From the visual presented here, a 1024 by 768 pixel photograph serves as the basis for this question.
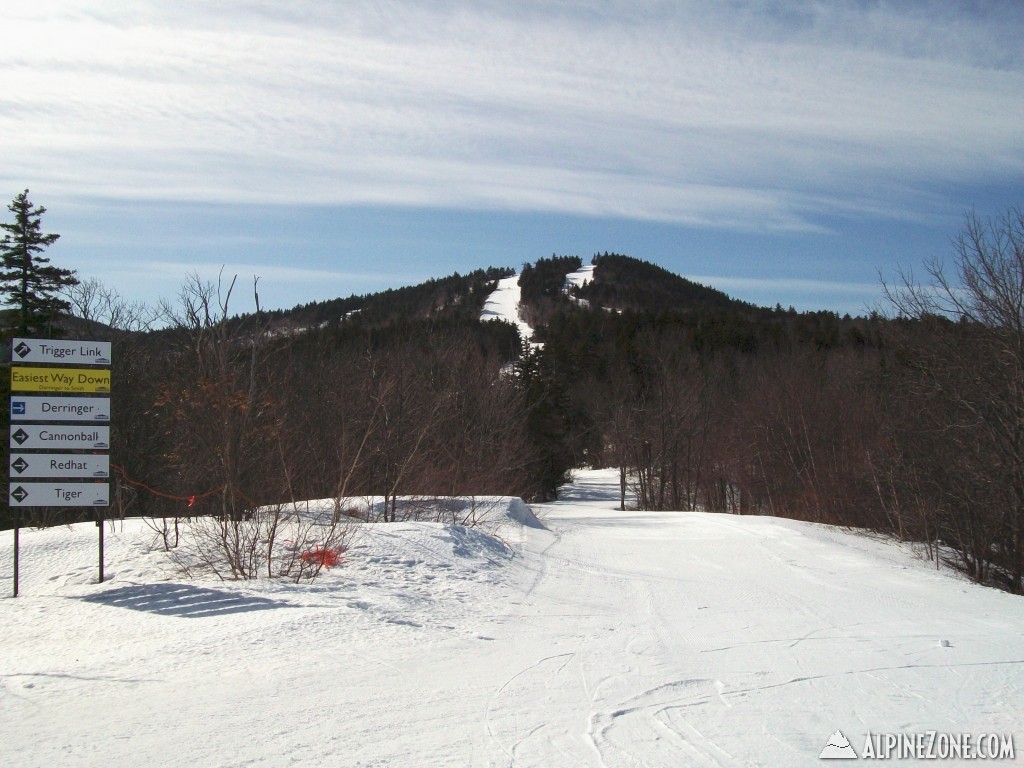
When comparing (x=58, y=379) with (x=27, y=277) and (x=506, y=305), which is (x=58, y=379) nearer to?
(x=27, y=277)

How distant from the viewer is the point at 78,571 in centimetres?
1127

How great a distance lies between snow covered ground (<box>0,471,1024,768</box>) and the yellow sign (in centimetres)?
255

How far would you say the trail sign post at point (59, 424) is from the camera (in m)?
10.9

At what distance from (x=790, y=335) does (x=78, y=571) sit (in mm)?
70371

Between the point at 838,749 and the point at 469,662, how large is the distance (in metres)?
3.45

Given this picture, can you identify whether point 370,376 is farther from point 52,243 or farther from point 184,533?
point 52,243

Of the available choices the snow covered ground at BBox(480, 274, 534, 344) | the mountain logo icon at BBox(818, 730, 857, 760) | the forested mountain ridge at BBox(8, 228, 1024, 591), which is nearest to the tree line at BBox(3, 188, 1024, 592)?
the forested mountain ridge at BBox(8, 228, 1024, 591)

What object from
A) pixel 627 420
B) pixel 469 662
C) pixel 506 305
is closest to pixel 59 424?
pixel 469 662

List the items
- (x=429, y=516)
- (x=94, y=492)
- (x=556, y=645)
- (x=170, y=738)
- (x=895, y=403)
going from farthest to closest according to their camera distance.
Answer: (x=895, y=403) < (x=429, y=516) < (x=94, y=492) < (x=556, y=645) < (x=170, y=738)

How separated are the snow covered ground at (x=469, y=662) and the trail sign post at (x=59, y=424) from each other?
1.19 metres

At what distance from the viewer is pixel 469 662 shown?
7.76 metres

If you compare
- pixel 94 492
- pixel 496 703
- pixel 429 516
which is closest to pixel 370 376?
pixel 429 516

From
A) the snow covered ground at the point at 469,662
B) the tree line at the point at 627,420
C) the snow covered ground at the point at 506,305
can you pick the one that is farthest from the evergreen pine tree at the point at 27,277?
the snow covered ground at the point at 506,305

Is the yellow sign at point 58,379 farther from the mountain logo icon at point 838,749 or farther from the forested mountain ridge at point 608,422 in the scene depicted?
the mountain logo icon at point 838,749
